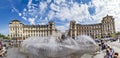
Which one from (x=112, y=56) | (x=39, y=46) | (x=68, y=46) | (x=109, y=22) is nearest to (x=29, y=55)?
(x=39, y=46)

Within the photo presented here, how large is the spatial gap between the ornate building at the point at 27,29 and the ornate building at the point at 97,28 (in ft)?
63.0

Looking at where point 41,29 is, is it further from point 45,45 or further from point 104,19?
point 45,45

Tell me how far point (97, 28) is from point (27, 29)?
58.9m

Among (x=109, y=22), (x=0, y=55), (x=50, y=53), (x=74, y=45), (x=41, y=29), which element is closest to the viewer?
(x=50, y=53)

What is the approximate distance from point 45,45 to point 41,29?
548 feet

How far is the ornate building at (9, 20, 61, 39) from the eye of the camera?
6914 inches

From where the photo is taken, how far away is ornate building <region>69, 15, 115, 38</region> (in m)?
167

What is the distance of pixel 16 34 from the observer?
176 meters

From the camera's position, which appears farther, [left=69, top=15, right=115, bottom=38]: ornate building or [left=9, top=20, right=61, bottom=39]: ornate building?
[left=9, top=20, right=61, bottom=39]: ornate building

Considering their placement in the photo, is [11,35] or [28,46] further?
[11,35]

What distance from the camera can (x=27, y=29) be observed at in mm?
179000

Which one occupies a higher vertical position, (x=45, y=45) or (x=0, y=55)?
(x=45, y=45)

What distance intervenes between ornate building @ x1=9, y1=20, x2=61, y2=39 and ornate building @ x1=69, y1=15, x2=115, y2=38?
1921 cm

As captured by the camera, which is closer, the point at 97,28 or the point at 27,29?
the point at 97,28
